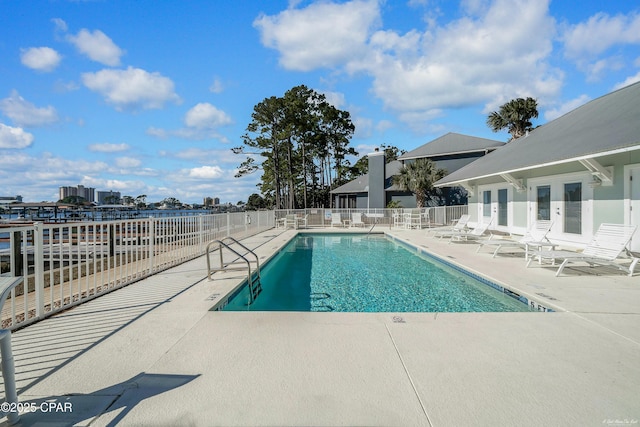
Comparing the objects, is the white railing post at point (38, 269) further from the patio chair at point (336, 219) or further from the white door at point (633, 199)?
the patio chair at point (336, 219)

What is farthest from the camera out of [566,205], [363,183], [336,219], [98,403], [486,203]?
[363,183]

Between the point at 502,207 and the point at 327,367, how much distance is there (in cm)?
1306

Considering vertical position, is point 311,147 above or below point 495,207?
above

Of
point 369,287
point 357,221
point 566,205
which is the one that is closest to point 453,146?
point 357,221

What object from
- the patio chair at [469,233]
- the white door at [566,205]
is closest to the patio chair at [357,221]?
the patio chair at [469,233]

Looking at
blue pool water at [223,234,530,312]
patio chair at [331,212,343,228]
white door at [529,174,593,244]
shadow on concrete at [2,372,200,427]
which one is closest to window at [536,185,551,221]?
white door at [529,174,593,244]

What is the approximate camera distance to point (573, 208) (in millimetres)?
9188

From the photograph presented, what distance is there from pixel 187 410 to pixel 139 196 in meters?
93.6

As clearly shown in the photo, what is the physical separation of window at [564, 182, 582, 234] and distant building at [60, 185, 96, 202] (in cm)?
6417

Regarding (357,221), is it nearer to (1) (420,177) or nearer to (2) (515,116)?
(1) (420,177)

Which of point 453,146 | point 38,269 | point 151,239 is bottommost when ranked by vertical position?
point 38,269

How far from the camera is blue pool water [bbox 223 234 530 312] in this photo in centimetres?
529

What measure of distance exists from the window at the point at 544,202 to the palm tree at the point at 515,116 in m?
14.2

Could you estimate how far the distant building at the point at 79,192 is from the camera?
189 feet
